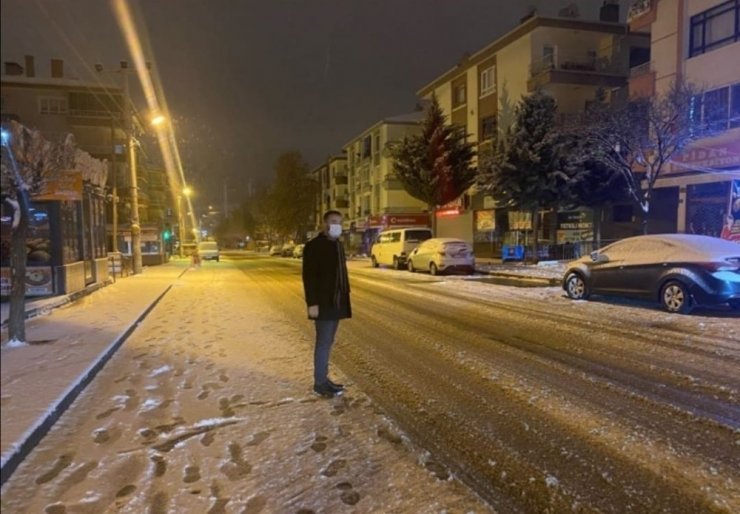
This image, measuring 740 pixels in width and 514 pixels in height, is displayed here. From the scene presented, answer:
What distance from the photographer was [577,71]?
29.1 m

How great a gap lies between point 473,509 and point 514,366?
3770 millimetres

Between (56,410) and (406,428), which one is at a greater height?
(56,410)

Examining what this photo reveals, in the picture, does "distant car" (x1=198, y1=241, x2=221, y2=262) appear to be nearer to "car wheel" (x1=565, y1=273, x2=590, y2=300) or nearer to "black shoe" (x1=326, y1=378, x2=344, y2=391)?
"car wheel" (x1=565, y1=273, x2=590, y2=300)

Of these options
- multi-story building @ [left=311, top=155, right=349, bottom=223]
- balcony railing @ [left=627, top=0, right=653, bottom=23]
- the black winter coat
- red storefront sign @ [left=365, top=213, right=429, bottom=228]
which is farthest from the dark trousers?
multi-story building @ [left=311, top=155, right=349, bottom=223]

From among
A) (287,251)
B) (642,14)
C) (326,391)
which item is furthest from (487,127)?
(326,391)

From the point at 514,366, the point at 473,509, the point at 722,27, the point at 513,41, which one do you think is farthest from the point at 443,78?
the point at 473,509

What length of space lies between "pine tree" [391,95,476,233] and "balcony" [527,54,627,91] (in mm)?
5470

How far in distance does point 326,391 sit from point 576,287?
9.90 m

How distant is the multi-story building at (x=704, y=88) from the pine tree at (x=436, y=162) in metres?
11.1

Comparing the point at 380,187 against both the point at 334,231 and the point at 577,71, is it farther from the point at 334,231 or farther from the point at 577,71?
the point at 334,231

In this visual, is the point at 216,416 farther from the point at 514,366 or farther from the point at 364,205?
the point at 364,205

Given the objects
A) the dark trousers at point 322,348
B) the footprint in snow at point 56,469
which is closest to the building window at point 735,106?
the dark trousers at point 322,348

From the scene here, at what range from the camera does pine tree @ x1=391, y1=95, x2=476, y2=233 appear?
32688mm

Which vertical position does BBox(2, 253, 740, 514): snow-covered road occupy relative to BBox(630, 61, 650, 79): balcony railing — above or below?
below
